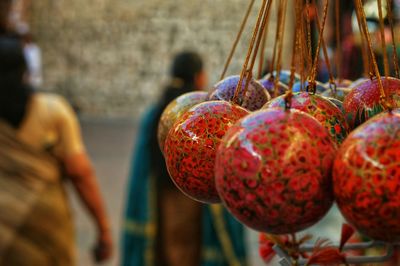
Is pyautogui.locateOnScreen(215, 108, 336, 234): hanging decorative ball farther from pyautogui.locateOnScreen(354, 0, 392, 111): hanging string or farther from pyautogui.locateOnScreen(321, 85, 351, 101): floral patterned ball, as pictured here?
pyautogui.locateOnScreen(321, 85, 351, 101): floral patterned ball

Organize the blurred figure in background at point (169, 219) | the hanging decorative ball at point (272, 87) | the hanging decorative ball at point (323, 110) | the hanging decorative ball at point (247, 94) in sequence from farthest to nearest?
the blurred figure in background at point (169, 219) < the hanging decorative ball at point (272, 87) < the hanging decorative ball at point (247, 94) < the hanging decorative ball at point (323, 110)

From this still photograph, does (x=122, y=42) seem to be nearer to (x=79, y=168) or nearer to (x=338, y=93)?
(x=79, y=168)

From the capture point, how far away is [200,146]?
126cm

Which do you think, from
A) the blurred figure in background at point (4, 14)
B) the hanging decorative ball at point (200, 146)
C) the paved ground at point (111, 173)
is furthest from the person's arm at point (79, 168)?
the hanging decorative ball at point (200, 146)

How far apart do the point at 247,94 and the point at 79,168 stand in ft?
7.18

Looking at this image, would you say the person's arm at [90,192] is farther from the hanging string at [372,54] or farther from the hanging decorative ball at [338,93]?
the hanging string at [372,54]

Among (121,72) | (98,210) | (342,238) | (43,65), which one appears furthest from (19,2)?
(342,238)

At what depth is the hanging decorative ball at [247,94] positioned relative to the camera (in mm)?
1419

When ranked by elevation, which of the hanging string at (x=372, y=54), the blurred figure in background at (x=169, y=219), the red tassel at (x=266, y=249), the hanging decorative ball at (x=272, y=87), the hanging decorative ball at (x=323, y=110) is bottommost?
the blurred figure in background at (x=169, y=219)

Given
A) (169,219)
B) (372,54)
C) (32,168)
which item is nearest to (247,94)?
(372,54)

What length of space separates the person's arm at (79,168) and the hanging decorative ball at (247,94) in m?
1.99

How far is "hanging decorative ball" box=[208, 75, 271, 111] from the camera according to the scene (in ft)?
4.66

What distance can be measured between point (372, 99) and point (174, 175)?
353 millimetres

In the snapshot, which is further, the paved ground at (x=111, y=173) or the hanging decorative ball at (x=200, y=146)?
the paved ground at (x=111, y=173)
